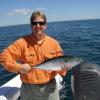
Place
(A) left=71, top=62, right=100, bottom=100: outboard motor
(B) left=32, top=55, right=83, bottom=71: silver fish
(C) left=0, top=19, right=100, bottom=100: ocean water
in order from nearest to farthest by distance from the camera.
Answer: (B) left=32, top=55, right=83, bottom=71: silver fish
(A) left=71, top=62, right=100, bottom=100: outboard motor
(C) left=0, top=19, right=100, bottom=100: ocean water

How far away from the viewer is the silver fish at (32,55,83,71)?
436cm

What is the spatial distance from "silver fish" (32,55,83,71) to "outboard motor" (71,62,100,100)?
624mm

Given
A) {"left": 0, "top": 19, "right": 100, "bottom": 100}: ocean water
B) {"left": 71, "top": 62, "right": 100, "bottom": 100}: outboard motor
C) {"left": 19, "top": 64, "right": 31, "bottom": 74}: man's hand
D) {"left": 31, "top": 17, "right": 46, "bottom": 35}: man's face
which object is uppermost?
{"left": 31, "top": 17, "right": 46, "bottom": 35}: man's face

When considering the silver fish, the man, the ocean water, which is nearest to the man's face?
the man

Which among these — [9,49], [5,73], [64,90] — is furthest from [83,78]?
[5,73]

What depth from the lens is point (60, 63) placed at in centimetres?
441

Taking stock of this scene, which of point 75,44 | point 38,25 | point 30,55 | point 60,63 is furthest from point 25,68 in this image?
point 75,44

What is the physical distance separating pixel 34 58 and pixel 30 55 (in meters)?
0.09

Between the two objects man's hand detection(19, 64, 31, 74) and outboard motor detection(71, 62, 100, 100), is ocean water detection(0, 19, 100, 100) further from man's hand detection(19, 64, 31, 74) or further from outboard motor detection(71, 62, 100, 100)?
man's hand detection(19, 64, 31, 74)

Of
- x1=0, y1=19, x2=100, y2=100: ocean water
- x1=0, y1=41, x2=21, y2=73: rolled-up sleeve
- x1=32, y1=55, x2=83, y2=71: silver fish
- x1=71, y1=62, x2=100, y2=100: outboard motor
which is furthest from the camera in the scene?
x1=0, y1=19, x2=100, y2=100: ocean water

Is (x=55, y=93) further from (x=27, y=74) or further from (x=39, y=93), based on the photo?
(x=27, y=74)

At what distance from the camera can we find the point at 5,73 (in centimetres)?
1185

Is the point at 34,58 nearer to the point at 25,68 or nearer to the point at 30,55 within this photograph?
the point at 30,55

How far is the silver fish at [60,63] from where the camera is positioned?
436 cm
